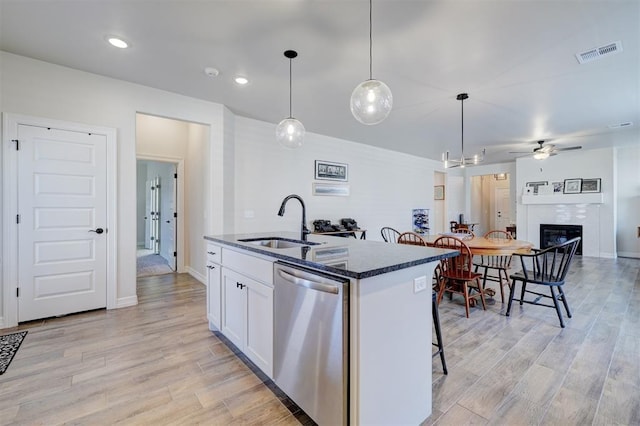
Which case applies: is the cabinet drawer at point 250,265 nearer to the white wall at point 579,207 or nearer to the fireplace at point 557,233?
the fireplace at point 557,233

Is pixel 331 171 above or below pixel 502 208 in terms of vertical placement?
above

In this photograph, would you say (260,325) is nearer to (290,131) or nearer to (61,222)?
(290,131)

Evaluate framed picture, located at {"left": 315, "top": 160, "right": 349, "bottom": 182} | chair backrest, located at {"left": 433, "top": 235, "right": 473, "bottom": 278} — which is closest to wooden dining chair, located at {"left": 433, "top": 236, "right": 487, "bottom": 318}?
chair backrest, located at {"left": 433, "top": 235, "right": 473, "bottom": 278}

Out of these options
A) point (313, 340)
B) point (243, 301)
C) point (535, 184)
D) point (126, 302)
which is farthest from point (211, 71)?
point (535, 184)

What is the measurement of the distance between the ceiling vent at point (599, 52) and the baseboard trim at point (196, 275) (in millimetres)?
5224

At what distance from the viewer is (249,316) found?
2.09m

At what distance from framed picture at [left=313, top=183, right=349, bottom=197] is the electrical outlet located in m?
4.14

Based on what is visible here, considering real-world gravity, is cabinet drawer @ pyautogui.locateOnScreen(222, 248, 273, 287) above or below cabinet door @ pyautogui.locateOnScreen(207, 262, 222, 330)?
above

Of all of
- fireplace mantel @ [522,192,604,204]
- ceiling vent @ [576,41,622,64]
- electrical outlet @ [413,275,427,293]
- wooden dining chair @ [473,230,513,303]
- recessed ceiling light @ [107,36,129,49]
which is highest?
recessed ceiling light @ [107,36,129,49]

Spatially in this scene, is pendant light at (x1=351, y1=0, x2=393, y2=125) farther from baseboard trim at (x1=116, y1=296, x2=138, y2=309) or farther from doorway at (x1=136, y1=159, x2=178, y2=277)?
doorway at (x1=136, y1=159, x2=178, y2=277)

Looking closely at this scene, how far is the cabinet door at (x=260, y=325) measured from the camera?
1854 mm

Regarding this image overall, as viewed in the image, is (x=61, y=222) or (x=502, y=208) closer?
(x=61, y=222)

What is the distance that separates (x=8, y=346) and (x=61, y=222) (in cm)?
122

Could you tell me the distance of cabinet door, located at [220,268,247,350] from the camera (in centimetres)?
218
